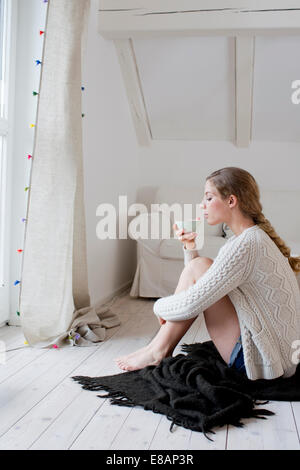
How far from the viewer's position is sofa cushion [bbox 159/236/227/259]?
3.93m

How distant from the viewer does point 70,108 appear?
2.64 metres

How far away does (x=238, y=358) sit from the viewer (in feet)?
6.53

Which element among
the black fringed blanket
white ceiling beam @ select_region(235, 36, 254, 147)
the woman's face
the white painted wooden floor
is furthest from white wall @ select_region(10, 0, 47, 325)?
white ceiling beam @ select_region(235, 36, 254, 147)

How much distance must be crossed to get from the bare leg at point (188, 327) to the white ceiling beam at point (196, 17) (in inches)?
84.8

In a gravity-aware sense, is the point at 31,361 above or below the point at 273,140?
below

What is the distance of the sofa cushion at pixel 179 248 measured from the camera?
393cm

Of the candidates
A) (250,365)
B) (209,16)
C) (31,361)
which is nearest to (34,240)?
(31,361)

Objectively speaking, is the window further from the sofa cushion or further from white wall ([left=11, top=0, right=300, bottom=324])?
the sofa cushion

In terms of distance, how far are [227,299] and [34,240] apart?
1079mm

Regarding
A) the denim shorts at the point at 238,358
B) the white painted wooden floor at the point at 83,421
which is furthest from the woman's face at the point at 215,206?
the white painted wooden floor at the point at 83,421

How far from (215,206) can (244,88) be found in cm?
257

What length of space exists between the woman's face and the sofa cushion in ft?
6.13
